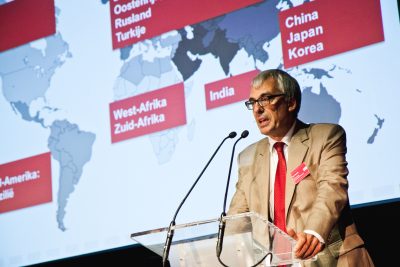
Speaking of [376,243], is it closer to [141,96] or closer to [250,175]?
[250,175]

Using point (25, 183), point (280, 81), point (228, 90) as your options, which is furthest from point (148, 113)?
point (280, 81)

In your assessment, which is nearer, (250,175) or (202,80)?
(250,175)

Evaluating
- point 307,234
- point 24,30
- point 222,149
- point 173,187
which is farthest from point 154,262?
point 307,234

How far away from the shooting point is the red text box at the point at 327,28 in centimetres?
395

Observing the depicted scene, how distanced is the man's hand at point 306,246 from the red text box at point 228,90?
1749mm

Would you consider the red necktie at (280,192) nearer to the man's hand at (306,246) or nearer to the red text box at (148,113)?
the man's hand at (306,246)

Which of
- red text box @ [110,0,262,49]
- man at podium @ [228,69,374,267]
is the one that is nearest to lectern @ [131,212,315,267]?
man at podium @ [228,69,374,267]

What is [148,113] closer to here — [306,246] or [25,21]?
[25,21]

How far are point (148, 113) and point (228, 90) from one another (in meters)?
0.60

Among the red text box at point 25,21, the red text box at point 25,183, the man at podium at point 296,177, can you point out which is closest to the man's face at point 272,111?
the man at podium at point 296,177

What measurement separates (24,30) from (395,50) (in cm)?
280

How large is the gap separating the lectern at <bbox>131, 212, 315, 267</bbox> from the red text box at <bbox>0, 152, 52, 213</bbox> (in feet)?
7.89

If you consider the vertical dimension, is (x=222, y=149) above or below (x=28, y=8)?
below

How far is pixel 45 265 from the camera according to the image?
191 inches
